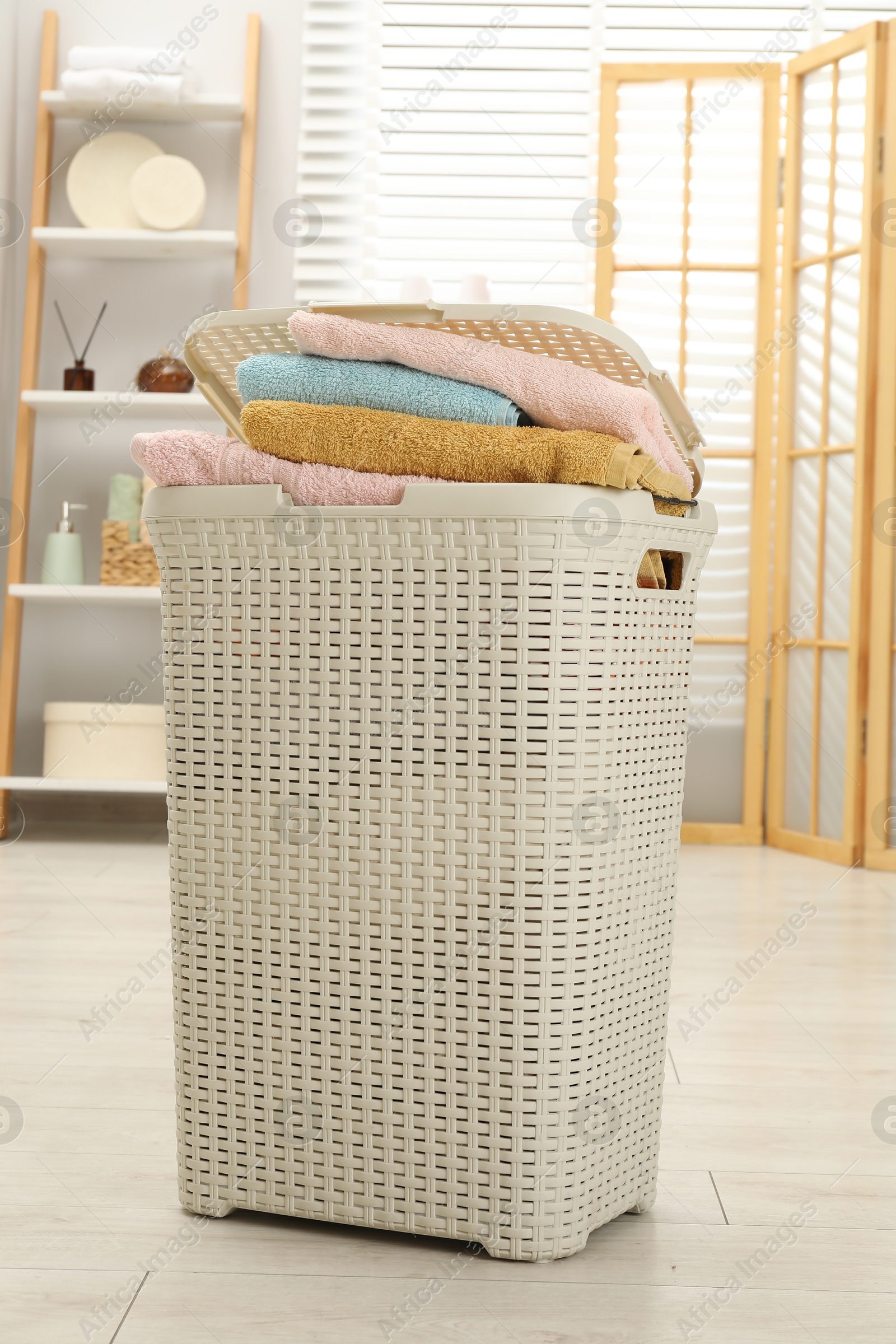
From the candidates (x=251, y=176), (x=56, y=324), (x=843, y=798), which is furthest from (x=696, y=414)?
(x=56, y=324)

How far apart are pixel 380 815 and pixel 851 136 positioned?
7.31 ft

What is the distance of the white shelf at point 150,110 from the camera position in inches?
96.2

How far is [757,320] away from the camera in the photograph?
264 cm

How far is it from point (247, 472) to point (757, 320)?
2.09 m

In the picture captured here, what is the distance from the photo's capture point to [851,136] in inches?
97.0

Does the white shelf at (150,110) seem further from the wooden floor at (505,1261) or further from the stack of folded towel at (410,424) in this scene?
the stack of folded towel at (410,424)

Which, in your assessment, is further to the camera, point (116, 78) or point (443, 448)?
point (116, 78)

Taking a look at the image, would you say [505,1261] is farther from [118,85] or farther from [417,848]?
[118,85]

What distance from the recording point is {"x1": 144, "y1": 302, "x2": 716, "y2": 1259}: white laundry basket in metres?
0.76

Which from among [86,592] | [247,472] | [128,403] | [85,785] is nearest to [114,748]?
[85,785]

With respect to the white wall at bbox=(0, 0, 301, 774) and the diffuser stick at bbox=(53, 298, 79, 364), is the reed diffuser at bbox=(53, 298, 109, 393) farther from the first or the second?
the white wall at bbox=(0, 0, 301, 774)

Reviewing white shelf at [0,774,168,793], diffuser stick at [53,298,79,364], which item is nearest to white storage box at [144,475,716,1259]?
white shelf at [0,774,168,793]

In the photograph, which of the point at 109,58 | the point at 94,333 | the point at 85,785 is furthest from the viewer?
the point at 94,333

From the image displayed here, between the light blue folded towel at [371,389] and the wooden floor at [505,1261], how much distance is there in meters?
0.56
